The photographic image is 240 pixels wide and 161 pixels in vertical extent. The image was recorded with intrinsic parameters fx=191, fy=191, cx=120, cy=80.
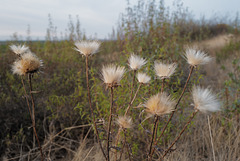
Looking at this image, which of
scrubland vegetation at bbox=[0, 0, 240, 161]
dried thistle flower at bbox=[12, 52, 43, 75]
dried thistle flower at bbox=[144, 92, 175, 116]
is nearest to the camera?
dried thistle flower at bbox=[144, 92, 175, 116]

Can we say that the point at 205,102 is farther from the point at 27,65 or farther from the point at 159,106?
the point at 27,65

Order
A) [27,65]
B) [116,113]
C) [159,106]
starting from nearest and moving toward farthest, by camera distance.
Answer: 1. [159,106]
2. [27,65]
3. [116,113]

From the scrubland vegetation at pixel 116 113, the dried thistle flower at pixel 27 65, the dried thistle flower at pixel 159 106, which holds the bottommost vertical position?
the scrubland vegetation at pixel 116 113

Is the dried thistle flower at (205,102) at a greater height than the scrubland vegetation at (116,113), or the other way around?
the dried thistle flower at (205,102)

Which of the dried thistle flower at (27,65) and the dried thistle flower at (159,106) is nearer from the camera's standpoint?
the dried thistle flower at (159,106)

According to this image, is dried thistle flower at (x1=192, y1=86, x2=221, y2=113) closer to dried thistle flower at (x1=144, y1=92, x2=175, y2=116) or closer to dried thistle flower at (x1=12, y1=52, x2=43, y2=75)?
dried thistle flower at (x1=144, y1=92, x2=175, y2=116)

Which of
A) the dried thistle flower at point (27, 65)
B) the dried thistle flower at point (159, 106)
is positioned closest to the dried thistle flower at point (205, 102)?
the dried thistle flower at point (159, 106)

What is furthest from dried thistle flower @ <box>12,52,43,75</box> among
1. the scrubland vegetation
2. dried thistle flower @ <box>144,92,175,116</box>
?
dried thistle flower @ <box>144,92,175,116</box>

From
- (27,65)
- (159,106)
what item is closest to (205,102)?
(159,106)

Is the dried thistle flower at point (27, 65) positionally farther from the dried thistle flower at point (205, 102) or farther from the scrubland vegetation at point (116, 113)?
the dried thistle flower at point (205, 102)

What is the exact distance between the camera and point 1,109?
9.14 ft

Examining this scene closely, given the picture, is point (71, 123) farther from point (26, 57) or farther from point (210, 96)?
point (210, 96)

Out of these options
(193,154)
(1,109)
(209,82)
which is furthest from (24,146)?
(209,82)

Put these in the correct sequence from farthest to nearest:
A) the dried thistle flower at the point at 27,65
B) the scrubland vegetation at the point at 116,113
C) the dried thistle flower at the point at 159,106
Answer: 1. the scrubland vegetation at the point at 116,113
2. the dried thistle flower at the point at 27,65
3. the dried thistle flower at the point at 159,106
